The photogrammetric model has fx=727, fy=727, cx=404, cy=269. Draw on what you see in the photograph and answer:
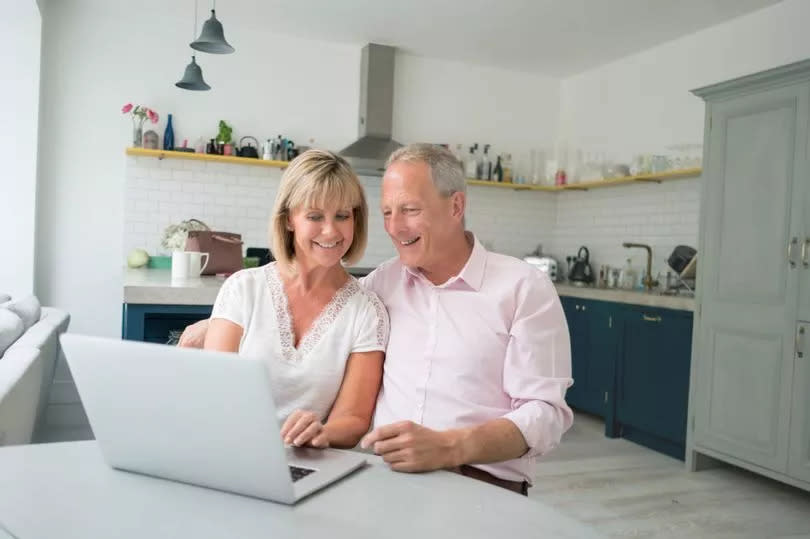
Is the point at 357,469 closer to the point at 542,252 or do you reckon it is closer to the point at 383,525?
the point at 383,525

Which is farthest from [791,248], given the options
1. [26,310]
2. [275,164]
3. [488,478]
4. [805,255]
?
[275,164]

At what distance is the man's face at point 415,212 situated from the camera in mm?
1818

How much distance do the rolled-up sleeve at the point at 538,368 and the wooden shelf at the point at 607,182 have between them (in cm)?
337

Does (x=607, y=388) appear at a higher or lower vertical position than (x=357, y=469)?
lower

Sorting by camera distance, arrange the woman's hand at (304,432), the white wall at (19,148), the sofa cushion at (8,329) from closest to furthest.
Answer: the woman's hand at (304,432) → the sofa cushion at (8,329) → the white wall at (19,148)

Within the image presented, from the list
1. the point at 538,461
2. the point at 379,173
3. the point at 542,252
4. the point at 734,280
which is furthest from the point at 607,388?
the point at 379,173

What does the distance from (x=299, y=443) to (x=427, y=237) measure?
27.5 inches

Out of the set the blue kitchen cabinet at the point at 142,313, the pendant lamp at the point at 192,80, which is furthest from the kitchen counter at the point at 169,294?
the pendant lamp at the point at 192,80

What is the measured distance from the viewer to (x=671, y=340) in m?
4.54

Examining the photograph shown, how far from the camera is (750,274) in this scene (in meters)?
3.88

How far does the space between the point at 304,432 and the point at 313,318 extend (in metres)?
0.50

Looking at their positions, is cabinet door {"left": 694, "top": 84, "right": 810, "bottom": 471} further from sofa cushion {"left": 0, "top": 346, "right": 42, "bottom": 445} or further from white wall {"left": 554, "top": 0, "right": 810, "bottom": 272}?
sofa cushion {"left": 0, "top": 346, "right": 42, "bottom": 445}

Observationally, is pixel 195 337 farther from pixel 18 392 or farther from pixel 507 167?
pixel 507 167

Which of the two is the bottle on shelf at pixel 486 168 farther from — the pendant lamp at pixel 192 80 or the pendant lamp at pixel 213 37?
the pendant lamp at pixel 213 37
